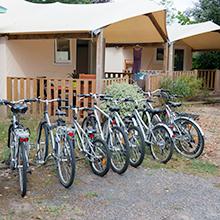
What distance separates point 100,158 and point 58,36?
4994 millimetres

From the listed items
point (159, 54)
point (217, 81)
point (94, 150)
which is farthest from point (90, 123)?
point (159, 54)

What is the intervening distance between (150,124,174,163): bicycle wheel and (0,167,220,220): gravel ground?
0.50m

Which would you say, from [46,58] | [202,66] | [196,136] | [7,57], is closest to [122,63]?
[202,66]

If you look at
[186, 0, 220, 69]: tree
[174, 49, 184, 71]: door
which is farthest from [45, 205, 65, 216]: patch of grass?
[174, 49, 184, 71]: door

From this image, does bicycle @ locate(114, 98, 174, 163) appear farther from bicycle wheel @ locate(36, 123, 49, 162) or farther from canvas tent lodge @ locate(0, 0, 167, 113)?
canvas tent lodge @ locate(0, 0, 167, 113)

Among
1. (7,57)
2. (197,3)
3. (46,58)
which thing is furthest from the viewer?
(197,3)

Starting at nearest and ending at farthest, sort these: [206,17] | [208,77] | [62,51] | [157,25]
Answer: [157,25], [62,51], [208,77], [206,17]

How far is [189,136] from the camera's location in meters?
6.18

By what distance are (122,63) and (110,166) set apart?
15109 mm

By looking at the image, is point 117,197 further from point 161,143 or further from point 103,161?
point 161,143

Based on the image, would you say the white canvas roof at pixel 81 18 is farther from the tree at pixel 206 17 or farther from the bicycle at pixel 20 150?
the tree at pixel 206 17

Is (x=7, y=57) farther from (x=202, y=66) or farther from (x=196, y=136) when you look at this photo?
(x=202, y=66)

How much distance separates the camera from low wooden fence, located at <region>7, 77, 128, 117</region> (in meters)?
9.13

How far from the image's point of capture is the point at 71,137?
182 inches
